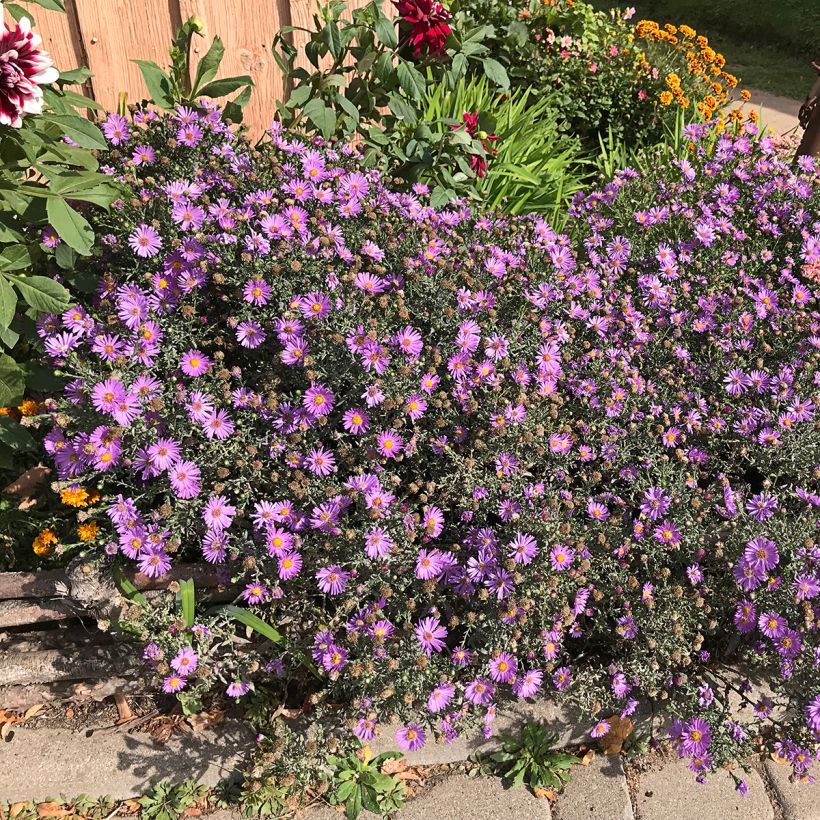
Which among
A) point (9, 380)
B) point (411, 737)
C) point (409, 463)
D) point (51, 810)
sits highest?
point (9, 380)

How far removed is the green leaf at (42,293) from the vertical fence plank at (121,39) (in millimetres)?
1168

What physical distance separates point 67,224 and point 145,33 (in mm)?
1276

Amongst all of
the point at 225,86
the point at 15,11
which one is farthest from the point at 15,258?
the point at 225,86

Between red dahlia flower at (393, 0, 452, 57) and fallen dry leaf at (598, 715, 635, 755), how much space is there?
98.4 inches

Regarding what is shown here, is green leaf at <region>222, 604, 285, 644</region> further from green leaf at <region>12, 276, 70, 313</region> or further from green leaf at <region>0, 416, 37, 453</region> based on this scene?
green leaf at <region>12, 276, 70, 313</region>

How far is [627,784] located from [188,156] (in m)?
2.38

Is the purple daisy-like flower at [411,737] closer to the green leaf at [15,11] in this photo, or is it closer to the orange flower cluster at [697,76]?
the green leaf at [15,11]

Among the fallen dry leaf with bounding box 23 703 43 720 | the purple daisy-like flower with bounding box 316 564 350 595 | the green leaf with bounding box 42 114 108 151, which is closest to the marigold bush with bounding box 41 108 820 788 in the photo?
the purple daisy-like flower with bounding box 316 564 350 595

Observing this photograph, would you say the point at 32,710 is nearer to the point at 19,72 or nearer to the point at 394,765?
the point at 394,765

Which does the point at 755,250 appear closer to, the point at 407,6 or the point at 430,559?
the point at 407,6

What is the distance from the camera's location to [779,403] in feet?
7.55

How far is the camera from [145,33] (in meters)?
2.68

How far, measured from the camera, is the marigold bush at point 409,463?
1833 mm

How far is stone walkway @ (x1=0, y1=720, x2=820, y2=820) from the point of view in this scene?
75.0 inches
